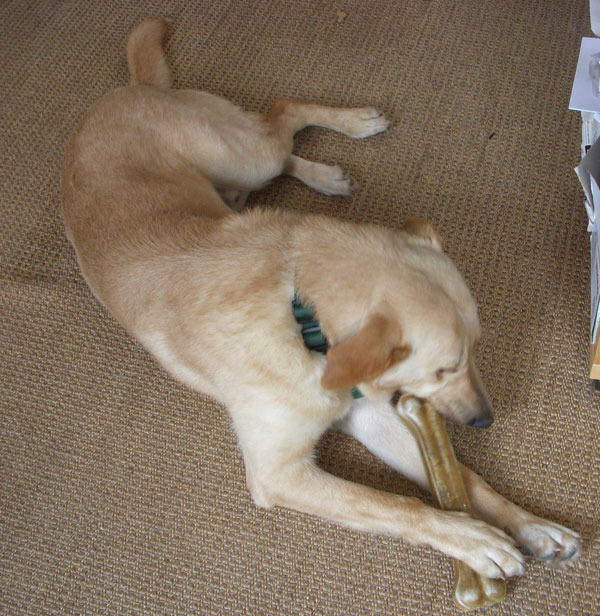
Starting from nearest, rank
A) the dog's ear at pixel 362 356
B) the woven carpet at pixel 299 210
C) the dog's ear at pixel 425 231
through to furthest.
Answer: the dog's ear at pixel 362 356, the dog's ear at pixel 425 231, the woven carpet at pixel 299 210

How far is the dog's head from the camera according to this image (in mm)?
1340

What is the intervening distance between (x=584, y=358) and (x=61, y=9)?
2.95 metres

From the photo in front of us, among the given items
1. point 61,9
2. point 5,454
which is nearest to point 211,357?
point 5,454

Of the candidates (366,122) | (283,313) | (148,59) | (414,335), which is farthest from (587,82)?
(148,59)

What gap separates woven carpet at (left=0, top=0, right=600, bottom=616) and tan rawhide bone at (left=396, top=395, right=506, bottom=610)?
0.10m

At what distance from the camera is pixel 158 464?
6.77 ft

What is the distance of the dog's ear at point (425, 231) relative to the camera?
1.59 metres

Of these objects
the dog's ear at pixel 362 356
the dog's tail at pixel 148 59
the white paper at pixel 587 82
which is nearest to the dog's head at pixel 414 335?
the dog's ear at pixel 362 356

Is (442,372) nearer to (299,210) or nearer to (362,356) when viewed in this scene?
(362,356)

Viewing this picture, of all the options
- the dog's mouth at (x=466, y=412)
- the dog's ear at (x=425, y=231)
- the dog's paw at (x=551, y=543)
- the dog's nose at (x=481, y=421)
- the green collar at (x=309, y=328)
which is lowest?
the dog's paw at (x=551, y=543)

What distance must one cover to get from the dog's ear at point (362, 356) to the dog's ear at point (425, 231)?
331 mm

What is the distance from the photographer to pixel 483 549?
1614 millimetres

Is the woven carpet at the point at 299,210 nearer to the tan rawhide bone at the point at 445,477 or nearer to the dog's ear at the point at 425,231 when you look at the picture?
the tan rawhide bone at the point at 445,477

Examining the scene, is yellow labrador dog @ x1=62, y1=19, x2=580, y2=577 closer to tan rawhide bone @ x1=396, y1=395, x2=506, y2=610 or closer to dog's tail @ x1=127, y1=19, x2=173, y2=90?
tan rawhide bone @ x1=396, y1=395, x2=506, y2=610
